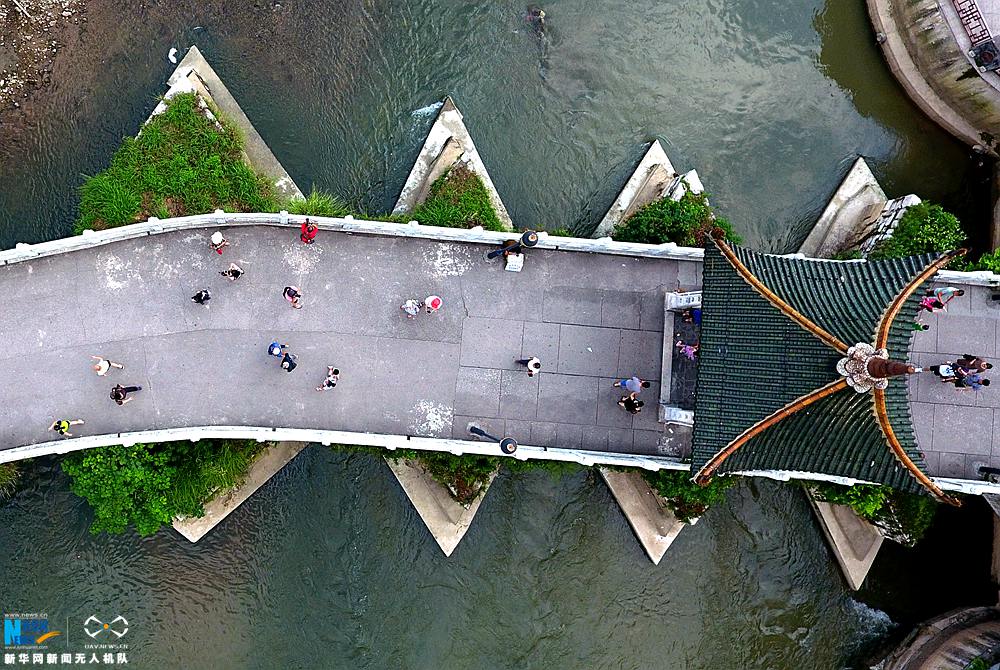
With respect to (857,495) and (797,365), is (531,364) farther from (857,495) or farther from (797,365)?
(857,495)

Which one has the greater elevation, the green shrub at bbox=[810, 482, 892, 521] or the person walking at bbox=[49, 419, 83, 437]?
the person walking at bbox=[49, 419, 83, 437]

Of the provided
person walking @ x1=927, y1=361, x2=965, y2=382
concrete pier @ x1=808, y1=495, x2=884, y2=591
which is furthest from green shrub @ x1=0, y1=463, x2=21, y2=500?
person walking @ x1=927, y1=361, x2=965, y2=382

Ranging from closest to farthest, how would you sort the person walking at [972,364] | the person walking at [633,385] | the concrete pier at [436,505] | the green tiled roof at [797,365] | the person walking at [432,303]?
the green tiled roof at [797,365], the person walking at [972,364], the person walking at [633,385], the person walking at [432,303], the concrete pier at [436,505]

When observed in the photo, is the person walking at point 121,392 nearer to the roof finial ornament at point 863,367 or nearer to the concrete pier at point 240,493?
the concrete pier at point 240,493

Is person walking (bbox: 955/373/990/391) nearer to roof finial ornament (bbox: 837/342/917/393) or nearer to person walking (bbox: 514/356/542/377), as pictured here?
roof finial ornament (bbox: 837/342/917/393)

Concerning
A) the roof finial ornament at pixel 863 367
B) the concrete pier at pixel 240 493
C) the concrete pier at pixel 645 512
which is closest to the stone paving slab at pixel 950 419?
the roof finial ornament at pixel 863 367

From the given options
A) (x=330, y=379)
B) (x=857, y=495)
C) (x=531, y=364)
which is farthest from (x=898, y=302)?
(x=330, y=379)

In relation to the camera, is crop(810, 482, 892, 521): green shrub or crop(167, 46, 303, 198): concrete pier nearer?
crop(810, 482, 892, 521): green shrub
